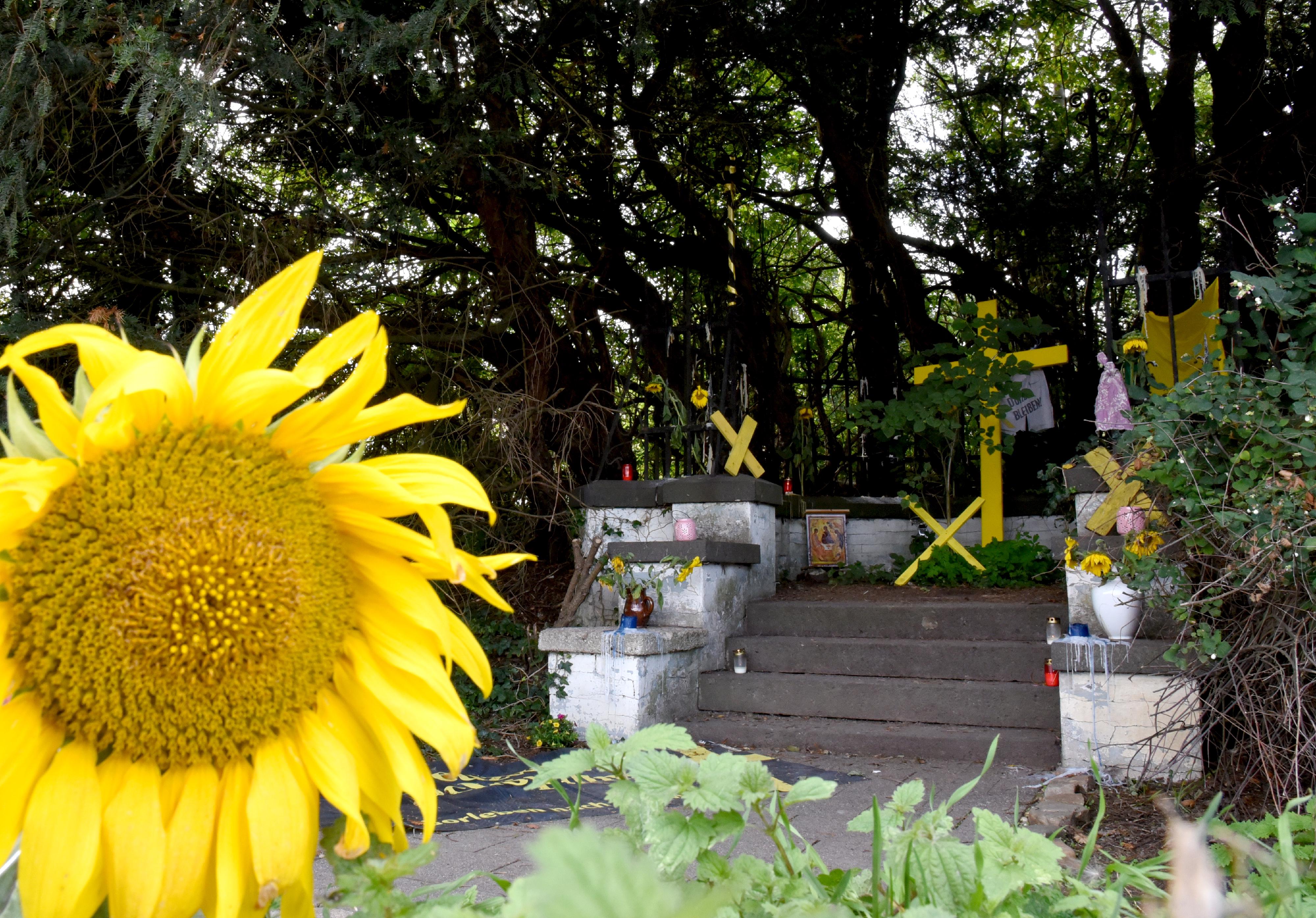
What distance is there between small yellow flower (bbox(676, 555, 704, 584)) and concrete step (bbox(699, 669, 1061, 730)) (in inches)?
24.1

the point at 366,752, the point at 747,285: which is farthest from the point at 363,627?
the point at 747,285

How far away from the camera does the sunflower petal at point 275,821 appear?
1.75ft

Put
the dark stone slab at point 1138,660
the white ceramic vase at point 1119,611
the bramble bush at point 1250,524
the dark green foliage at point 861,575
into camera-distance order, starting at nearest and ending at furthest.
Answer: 1. the bramble bush at point 1250,524
2. the dark stone slab at point 1138,660
3. the white ceramic vase at point 1119,611
4. the dark green foliage at point 861,575

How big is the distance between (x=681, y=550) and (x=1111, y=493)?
91.8 inches

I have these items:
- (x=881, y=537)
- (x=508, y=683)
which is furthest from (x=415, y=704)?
(x=881, y=537)

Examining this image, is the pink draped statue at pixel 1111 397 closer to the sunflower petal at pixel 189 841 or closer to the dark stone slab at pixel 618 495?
the dark stone slab at pixel 618 495

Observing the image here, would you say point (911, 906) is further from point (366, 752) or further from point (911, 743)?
point (911, 743)

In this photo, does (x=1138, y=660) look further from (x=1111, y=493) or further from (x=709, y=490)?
(x=709, y=490)

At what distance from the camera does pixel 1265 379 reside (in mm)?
3424

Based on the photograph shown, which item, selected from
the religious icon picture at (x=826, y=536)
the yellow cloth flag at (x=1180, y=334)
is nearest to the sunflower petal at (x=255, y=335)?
the yellow cloth flag at (x=1180, y=334)

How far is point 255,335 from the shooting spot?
1.86 feet

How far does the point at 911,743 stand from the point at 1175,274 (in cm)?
281

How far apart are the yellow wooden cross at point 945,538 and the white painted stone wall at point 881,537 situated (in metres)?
0.51

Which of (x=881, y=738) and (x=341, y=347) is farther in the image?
(x=881, y=738)
